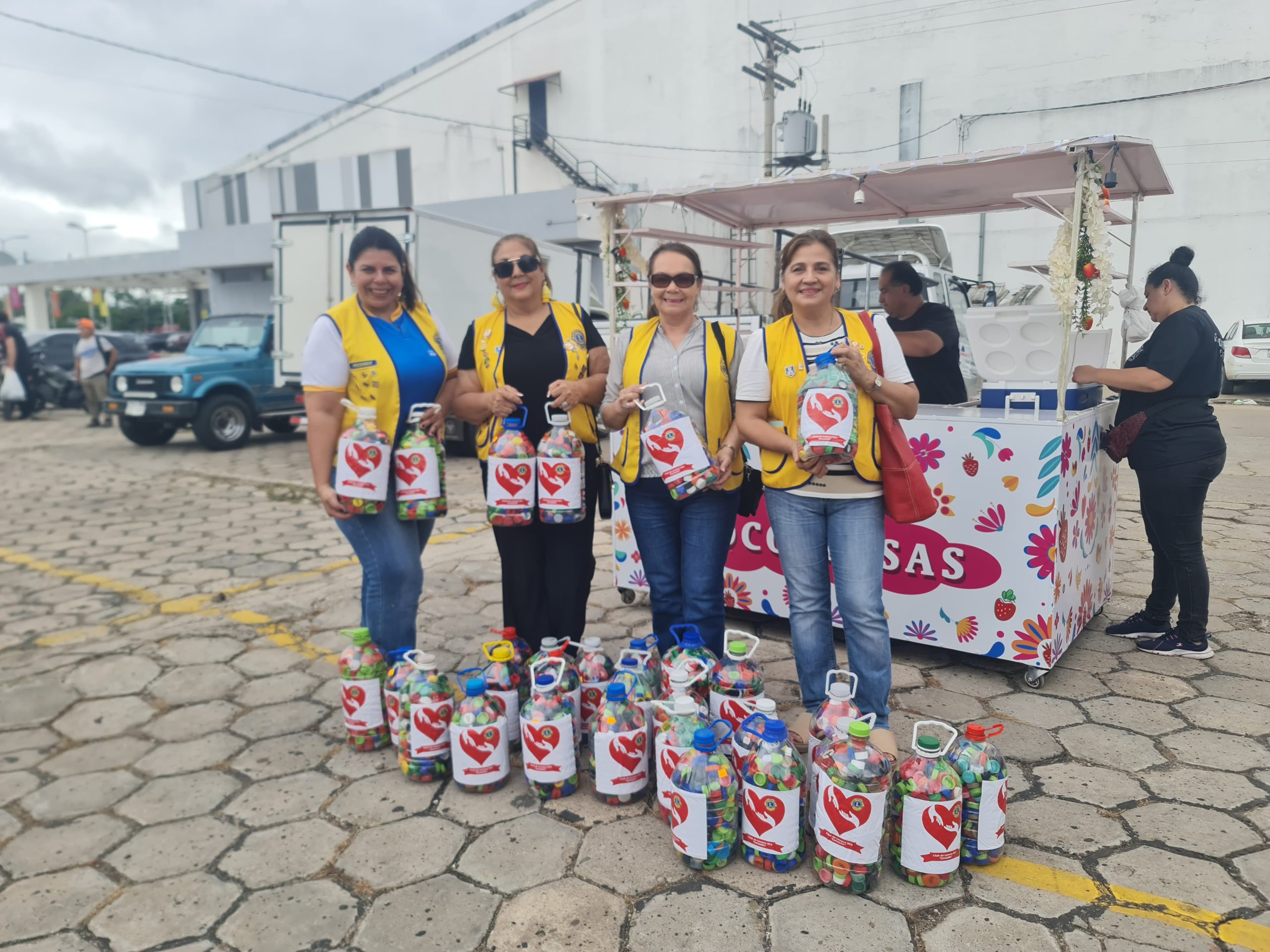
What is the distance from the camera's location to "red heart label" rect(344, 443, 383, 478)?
9.36 feet

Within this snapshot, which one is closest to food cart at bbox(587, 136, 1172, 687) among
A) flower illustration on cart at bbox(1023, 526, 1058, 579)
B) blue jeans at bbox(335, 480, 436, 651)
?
flower illustration on cart at bbox(1023, 526, 1058, 579)

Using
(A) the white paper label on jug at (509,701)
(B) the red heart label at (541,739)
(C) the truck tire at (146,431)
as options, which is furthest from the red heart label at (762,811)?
(C) the truck tire at (146,431)

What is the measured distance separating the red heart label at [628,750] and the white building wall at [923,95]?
47.3ft

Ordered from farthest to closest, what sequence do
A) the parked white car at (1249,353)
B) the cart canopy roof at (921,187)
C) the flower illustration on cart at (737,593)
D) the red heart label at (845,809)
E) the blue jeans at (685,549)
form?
1. the parked white car at (1249,353)
2. the flower illustration on cart at (737,593)
3. the cart canopy roof at (921,187)
4. the blue jeans at (685,549)
5. the red heart label at (845,809)

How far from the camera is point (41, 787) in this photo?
9.78ft

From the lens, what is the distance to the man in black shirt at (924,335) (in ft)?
15.0

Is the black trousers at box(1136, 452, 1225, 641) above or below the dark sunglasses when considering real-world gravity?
below

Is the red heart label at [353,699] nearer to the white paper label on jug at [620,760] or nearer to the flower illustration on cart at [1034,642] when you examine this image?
the white paper label on jug at [620,760]

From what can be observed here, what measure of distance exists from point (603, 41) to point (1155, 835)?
2658 cm

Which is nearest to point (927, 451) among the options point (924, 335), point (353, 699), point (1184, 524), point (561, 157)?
point (924, 335)

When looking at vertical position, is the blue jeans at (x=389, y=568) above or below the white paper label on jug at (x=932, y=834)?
above

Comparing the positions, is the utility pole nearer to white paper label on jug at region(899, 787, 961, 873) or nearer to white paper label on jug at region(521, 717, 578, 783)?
white paper label on jug at region(521, 717, 578, 783)

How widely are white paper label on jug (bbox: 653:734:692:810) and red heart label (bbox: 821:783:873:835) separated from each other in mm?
411

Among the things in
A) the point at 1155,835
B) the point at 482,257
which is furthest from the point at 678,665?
the point at 482,257
